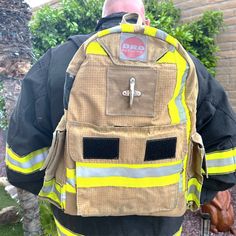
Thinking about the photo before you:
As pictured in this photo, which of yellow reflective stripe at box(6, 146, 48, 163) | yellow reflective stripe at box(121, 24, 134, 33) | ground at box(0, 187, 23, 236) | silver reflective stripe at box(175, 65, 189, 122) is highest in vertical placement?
yellow reflective stripe at box(121, 24, 134, 33)

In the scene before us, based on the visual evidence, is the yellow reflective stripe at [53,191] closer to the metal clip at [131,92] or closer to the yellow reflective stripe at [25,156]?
the yellow reflective stripe at [25,156]

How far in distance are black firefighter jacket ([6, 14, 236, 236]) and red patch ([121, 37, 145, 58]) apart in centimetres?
28

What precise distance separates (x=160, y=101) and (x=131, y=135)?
0.63 feet

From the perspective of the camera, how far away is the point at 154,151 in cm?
138

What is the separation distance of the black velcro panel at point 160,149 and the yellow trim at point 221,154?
0.38 m

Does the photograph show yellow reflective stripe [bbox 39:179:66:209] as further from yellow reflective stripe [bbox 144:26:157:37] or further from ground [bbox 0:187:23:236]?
ground [bbox 0:187:23:236]

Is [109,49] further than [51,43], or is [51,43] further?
[51,43]

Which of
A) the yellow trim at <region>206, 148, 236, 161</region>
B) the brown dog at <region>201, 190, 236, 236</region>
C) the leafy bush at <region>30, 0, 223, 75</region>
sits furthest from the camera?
the leafy bush at <region>30, 0, 223, 75</region>

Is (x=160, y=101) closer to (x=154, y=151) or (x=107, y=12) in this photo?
(x=154, y=151)

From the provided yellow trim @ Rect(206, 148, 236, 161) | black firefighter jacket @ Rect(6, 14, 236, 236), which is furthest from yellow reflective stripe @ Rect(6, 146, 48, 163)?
yellow trim @ Rect(206, 148, 236, 161)

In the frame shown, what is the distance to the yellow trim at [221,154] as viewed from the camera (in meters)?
1.68

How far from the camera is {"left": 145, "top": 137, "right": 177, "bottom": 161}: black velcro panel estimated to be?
4.48 feet

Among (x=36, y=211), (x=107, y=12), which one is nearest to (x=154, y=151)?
(x=107, y=12)

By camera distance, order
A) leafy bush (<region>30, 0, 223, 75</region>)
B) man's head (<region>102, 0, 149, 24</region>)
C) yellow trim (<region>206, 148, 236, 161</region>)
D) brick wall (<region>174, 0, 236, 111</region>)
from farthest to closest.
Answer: brick wall (<region>174, 0, 236, 111</region>)
leafy bush (<region>30, 0, 223, 75</region>)
yellow trim (<region>206, 148, 236, 161</region>)
man's head (<region>102, 0, 149, 24</region>)
